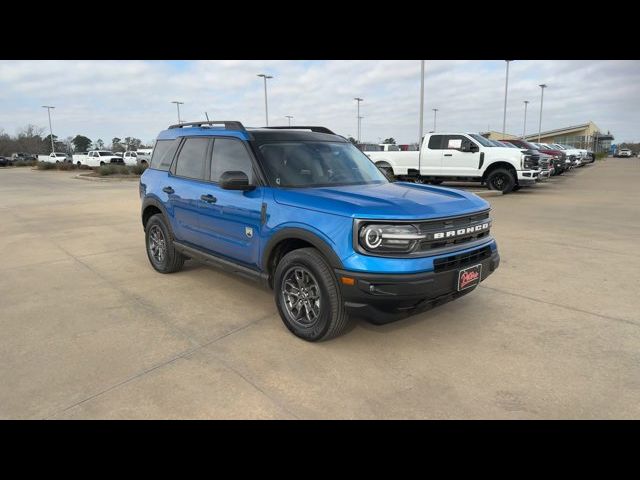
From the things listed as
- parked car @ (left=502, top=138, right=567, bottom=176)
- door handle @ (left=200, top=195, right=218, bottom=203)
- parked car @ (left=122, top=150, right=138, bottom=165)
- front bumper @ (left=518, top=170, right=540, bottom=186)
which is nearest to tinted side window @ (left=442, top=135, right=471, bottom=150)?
front bumper @ (left=518, top=170, right=540, bottom=186)

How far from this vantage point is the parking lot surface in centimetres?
288

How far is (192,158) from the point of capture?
203 inches

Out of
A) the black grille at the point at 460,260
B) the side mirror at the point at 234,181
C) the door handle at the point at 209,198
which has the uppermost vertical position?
the side mirror at the point at 234,181

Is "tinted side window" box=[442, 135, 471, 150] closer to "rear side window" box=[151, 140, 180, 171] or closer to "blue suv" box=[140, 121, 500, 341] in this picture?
"blue suv" box=[140, 121, 500, 341]

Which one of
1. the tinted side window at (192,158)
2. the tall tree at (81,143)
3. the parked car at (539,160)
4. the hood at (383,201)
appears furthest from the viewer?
the tall tree at (81,143)

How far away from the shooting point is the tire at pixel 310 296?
3445 mm

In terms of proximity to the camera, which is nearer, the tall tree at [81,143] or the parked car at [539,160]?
the parked car at [539,160]

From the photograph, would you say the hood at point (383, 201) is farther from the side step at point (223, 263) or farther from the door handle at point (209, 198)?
the door handle at point (209, 198)

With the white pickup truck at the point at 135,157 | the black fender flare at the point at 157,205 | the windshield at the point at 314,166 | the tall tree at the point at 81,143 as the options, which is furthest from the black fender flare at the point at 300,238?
the tall tree at the point at 81,143

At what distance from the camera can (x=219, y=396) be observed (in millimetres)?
2975

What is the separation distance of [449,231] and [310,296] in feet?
4.08

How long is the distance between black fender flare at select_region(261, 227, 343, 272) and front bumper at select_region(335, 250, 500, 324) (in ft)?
0.35

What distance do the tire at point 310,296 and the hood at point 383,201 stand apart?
0.42 metres

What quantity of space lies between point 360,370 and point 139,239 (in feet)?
20.5
